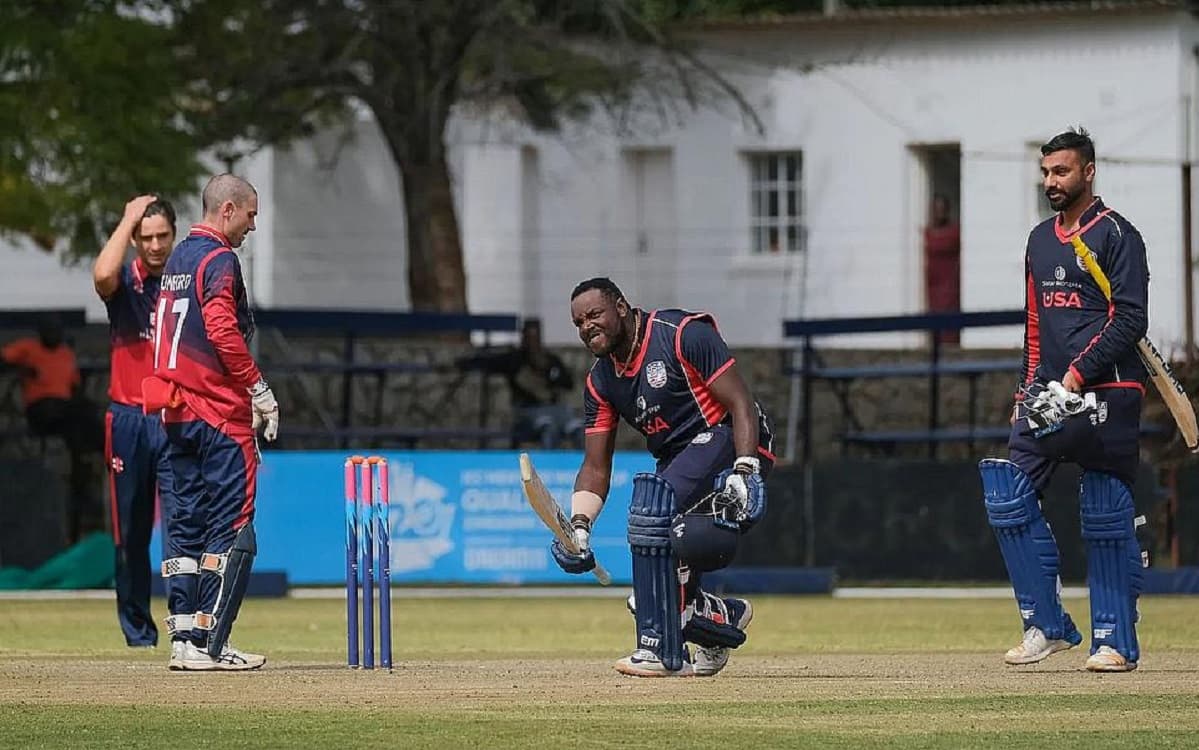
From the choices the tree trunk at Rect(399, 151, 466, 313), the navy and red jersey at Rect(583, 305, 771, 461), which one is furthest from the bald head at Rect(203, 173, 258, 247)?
the tree trunk at Rect(399, 151, 466, 313)

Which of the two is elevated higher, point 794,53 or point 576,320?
point 794,53

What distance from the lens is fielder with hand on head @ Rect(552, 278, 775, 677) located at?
10.6 m

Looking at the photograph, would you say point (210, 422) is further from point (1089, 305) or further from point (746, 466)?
point (1089, 305)

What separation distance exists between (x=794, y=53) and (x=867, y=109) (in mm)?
1210

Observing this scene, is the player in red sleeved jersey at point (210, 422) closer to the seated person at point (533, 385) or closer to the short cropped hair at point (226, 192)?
the short cropped hair at point (226, 192)

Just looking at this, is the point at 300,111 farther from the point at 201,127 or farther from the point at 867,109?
the point at 867,109

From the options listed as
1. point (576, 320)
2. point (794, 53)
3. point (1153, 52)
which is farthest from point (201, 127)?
point (576, 320)

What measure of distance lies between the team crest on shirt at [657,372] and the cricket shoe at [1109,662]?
7.06 feet

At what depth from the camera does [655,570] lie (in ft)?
34.9

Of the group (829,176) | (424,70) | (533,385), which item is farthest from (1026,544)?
(829,176)

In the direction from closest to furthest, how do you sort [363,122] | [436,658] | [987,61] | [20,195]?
1. [436,658]
2. [20,195]
3. [987,61]
4. [363,122]

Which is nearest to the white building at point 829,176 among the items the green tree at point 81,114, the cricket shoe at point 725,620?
the green tree at point 81,114

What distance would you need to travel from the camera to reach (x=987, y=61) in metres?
33.4

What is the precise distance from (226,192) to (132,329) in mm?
2472
